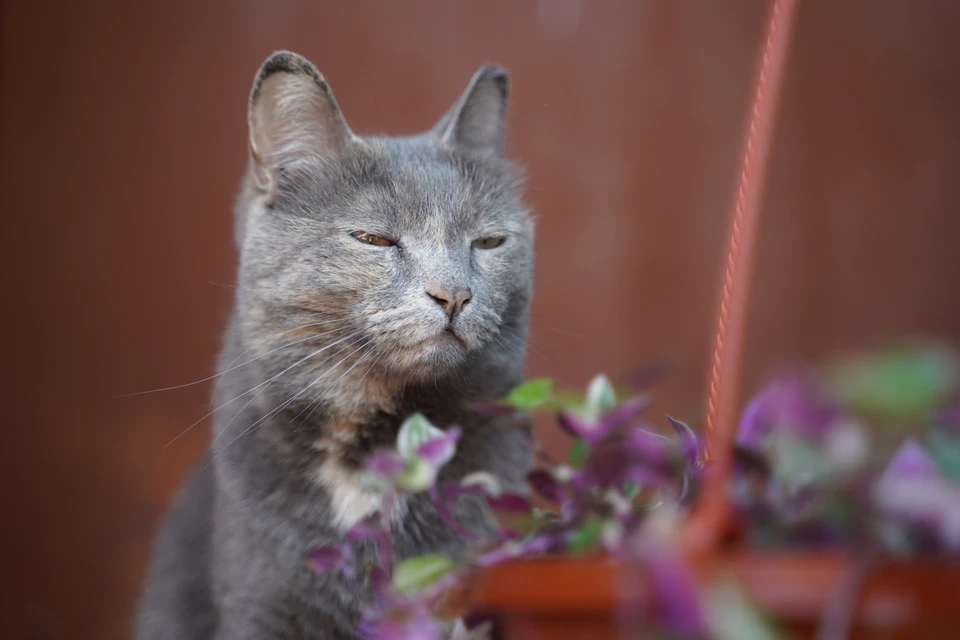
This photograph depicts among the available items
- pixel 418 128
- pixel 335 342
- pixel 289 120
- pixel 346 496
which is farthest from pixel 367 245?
pixel 418 128

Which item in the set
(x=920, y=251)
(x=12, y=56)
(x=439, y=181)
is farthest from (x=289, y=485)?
(x=920, y=251)

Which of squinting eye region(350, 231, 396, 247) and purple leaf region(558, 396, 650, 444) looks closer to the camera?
purple leaf region(558, 396, 650, 444)

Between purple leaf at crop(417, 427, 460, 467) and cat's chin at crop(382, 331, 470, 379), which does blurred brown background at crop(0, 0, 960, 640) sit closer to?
cat's chin at crop(382, 331, 470, 379)

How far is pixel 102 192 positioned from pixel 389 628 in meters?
2.30

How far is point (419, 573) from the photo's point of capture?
2.47 ft

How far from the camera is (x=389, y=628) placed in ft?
2.36

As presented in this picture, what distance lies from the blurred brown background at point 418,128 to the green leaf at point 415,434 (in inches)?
72.0

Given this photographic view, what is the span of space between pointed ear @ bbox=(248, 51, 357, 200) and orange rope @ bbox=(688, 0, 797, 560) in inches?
33.2

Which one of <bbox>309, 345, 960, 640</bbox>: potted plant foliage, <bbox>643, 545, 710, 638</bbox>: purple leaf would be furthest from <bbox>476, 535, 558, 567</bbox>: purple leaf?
<bbox>643, 545, 710, 638</bbox>: purple leaf

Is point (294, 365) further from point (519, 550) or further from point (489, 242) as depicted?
point (519, 550)

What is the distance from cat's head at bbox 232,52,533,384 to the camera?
1.27 m

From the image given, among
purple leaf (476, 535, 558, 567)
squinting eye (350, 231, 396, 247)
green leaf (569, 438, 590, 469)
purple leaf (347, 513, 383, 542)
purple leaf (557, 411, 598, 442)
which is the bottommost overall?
purple leaf (347, 513, 383, 542)

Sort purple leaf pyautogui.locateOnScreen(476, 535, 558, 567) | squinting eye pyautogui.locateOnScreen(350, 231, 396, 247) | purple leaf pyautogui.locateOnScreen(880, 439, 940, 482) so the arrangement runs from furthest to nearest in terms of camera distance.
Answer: squinting eye pyautogui.locateOnScreen(350, 231, 396, 247), purple leaf pyautogui.locateOnScreen(476, 535, 558, 567), purple leaf pyautogui.locateOnScreen(880, 439, 940, 482)

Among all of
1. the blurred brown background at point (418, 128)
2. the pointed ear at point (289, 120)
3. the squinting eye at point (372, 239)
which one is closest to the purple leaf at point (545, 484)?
the squinting eye at point (372, 239)
